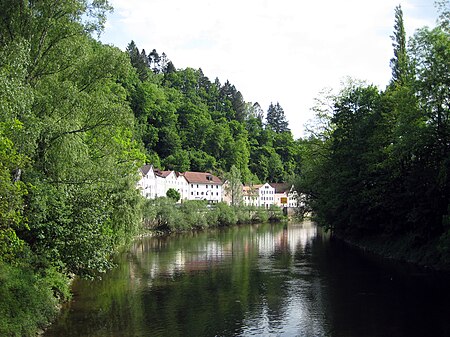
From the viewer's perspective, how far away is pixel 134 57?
131m

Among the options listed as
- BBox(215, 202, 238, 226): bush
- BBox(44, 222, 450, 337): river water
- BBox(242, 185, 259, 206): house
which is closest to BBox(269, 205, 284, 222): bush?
BBox(242, 185, 259, 206): house

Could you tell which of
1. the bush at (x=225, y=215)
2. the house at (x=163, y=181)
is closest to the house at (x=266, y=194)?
the house at (x=163, y=181)

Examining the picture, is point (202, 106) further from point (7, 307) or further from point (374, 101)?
point (7, 307)

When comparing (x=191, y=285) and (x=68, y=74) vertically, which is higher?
(x=68, y=74)

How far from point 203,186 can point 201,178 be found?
2070mm

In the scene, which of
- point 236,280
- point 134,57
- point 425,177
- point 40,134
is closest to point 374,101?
point 425,177

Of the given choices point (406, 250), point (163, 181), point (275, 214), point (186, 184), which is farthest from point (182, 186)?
point (406, 250)

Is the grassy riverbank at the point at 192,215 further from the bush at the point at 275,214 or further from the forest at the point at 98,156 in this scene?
the forest at the point at 98,156

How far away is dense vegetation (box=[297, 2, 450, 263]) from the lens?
2828 cm

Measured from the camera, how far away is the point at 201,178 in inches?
4496

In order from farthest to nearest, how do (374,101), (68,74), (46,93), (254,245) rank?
(254,245), (374,101), (68,74), (46,93)

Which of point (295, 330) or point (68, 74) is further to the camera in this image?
point (68, 74)

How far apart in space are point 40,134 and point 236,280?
14716 mm

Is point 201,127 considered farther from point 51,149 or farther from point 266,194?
point 51,149
